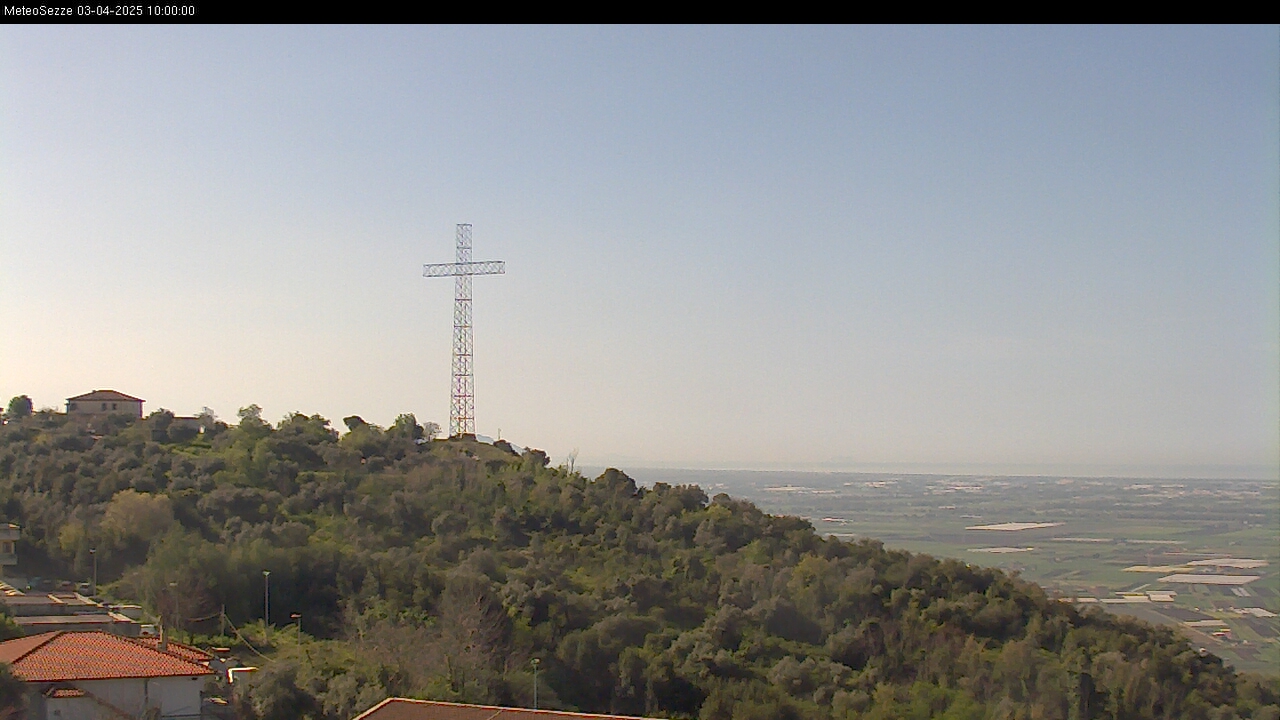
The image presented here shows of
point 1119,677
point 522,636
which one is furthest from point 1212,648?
point 522,636

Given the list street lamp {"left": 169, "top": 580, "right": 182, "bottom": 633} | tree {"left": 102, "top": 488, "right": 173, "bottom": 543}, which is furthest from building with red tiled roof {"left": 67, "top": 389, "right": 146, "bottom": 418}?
street lamp {"left": 169, "top": 580, "right": 182, "bottom": 633}

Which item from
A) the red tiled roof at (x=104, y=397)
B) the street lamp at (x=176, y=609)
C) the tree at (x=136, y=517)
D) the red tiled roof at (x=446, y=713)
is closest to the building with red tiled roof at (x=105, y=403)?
the red tiled roof at (x=104, y=397)

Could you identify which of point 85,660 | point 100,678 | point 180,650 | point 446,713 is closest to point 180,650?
point 180,650

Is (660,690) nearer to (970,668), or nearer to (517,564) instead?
(970,668)

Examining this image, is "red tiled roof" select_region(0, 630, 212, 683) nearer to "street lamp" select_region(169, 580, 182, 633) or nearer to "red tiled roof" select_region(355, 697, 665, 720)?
"red tiled roof" select_region(355, 697, 665, 720)

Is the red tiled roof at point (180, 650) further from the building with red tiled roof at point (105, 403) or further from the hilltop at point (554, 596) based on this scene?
the building with red tiled roof at point (105, 403)

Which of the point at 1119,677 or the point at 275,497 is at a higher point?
the point at 275,497
